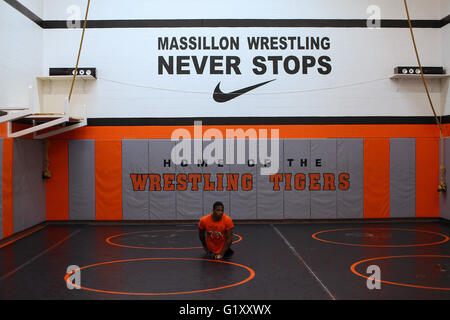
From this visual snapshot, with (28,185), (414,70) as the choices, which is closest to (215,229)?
(28,185)

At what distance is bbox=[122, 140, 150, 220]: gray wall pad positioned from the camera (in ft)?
A: 40.3

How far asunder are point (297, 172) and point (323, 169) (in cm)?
69

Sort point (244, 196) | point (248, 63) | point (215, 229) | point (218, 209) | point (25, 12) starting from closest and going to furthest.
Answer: point (218, 209)
point (215, 229)
point (25, 12)
point (244, 196)
point (248, 63)

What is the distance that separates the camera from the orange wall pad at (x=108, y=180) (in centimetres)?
1226

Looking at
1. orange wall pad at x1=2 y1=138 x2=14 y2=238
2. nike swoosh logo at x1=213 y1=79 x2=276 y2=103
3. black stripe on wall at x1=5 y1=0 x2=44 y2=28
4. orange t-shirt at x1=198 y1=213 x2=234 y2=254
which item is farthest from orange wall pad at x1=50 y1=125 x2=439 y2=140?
orange t-shirt at x1=198 y1=213 x2=234 y2=254

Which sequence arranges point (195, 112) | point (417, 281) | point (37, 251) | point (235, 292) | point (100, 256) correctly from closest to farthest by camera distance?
point (235, 292), point (417, 281), point (100, 256), point (37, 251), point (195, 112)

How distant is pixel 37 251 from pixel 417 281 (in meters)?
6.52

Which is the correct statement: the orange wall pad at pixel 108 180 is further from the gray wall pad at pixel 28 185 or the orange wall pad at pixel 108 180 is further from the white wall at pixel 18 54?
the white wall at pixel 18 54

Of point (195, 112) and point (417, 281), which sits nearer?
point (417, 281)

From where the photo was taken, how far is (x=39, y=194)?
1177cm

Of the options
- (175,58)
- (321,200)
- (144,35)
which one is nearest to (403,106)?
(321,200)

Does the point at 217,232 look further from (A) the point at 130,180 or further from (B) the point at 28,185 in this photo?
(B) the point at 28,185

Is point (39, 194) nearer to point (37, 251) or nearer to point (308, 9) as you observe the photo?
point (37, 251)

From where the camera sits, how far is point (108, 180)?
484 inches
